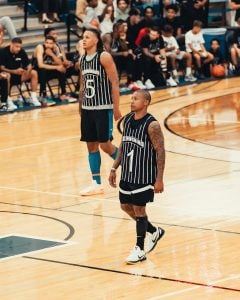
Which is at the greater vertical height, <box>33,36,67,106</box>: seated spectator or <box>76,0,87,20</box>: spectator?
<box>76,0,87,20</box>: spectator

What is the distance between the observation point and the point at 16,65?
925 inches

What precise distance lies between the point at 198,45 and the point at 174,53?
107cm

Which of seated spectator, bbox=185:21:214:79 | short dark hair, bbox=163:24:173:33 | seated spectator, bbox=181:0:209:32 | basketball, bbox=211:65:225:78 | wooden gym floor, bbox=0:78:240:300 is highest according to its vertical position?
seated spectator, bbox=181:0:209:32

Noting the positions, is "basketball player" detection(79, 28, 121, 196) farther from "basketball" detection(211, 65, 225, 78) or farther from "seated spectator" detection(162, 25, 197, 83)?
"basketball" detection(211, 65, 225, 78)

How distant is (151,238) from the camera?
11422mm

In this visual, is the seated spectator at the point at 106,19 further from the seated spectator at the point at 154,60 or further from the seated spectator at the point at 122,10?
the seated spectator at the point at 154,60

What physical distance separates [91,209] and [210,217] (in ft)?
5.56

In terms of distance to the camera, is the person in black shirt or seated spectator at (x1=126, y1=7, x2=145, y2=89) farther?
the person in black shirt

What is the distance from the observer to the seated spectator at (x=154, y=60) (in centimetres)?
2675

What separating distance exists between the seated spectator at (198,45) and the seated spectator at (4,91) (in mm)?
6782

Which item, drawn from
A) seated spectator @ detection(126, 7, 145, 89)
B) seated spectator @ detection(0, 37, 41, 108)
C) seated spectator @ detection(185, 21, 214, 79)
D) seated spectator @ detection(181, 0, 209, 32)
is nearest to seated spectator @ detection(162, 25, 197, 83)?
seated spectator @ detection(185, 21, 214, 79)

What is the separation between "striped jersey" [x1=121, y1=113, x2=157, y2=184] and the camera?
36.1 ft

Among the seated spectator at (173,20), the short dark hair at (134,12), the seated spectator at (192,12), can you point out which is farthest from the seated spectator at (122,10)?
the seated spectator at (192,12)

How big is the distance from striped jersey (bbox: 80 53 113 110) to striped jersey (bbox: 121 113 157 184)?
3.37 meters
